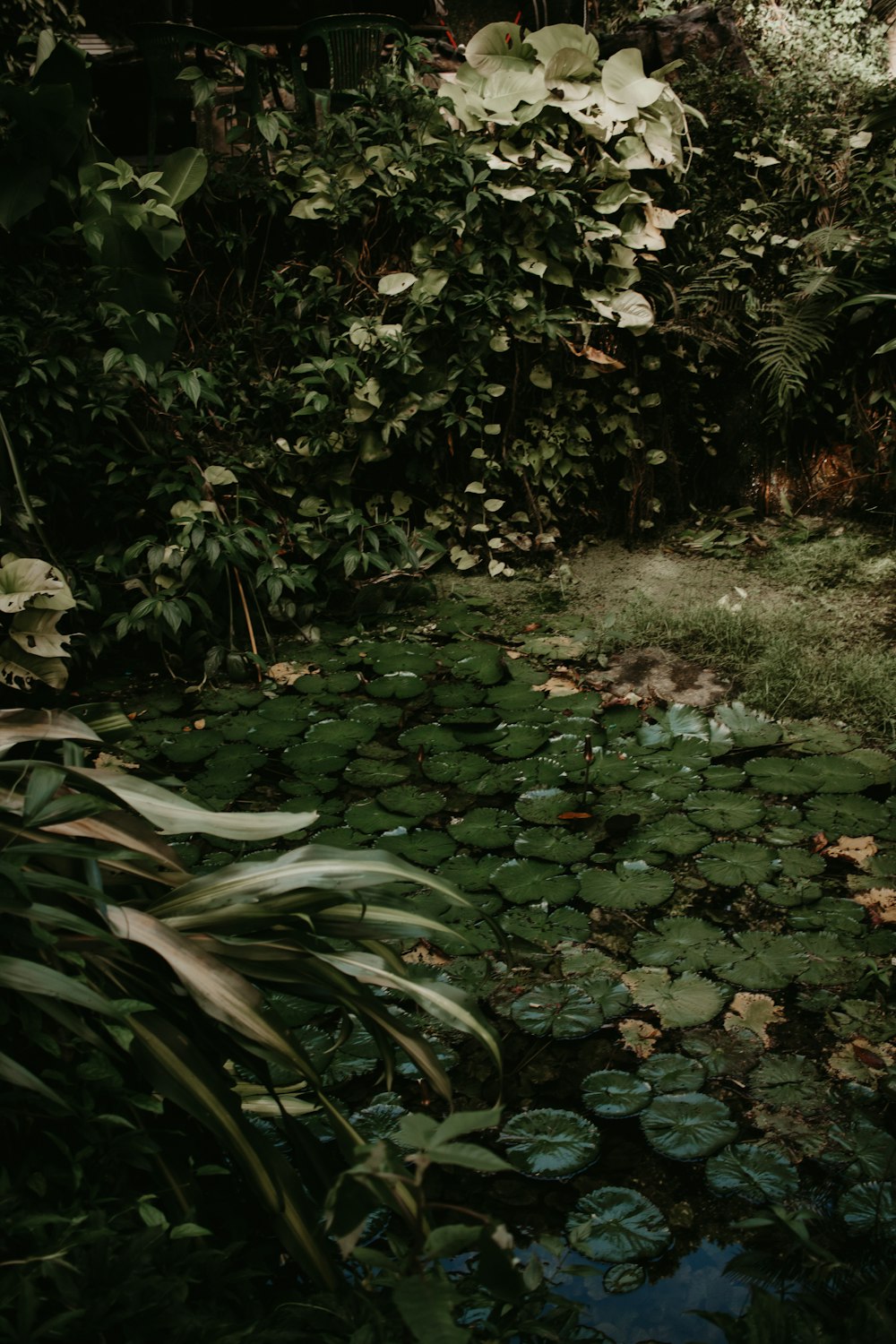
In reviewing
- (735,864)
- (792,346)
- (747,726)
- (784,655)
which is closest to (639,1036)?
(735,864)

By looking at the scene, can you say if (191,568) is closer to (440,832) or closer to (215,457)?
(215,457)

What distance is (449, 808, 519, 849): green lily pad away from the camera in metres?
2.48

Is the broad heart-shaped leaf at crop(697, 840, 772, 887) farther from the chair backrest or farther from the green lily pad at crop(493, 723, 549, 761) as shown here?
the chair backrest

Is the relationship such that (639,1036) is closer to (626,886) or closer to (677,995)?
(677,995)

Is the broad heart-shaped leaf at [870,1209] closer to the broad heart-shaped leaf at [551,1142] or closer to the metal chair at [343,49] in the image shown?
the broad heart-shaped leaf at [551,1142]

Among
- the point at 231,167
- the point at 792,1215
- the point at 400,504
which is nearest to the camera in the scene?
the point at 792,1215

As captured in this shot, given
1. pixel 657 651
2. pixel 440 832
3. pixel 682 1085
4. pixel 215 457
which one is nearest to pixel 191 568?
pixel 215 457

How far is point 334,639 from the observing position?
3656mm

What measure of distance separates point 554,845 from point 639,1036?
632mm

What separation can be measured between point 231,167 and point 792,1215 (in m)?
3.74

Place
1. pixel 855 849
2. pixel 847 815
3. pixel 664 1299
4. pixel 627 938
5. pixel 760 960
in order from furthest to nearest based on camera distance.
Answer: pixel 847 815, pixel 855 849, pixel 627 938, pixel 760 960, pixel 664 1299

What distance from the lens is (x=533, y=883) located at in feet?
7.58

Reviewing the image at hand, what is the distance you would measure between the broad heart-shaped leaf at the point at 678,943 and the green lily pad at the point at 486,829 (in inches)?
18.0

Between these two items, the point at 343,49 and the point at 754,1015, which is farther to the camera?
the point at 343,49
